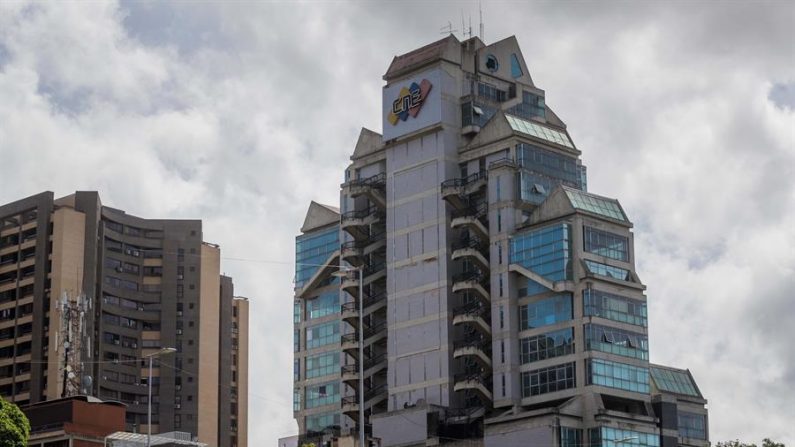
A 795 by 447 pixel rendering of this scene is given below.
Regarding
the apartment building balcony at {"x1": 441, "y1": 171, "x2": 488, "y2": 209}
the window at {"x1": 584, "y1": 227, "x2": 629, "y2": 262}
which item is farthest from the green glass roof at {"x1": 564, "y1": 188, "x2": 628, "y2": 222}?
the apartment building balcony at {"x1": 441, "y1": 171, "x2": 488, "y2": 209}

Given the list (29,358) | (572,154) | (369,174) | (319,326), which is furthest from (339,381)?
(29,358)

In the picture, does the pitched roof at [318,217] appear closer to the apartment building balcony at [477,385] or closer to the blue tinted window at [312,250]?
the blue tinted window at [312,250]

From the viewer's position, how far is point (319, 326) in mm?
158500

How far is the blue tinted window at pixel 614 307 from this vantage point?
426 ft

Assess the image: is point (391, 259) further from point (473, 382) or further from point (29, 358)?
point (29, 358)

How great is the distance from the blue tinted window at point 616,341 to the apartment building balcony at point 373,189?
96.2 ft

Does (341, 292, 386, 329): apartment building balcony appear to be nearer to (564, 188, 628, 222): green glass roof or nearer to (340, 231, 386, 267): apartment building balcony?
(340, 231, 386, 267): apartment building balcony

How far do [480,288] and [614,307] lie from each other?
12.4 m

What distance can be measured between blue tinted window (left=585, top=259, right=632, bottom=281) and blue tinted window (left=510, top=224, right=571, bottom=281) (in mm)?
1985

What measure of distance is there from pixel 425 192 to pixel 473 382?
2007 cm

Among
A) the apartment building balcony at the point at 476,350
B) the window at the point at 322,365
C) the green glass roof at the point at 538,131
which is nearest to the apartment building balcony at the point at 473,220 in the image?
the green glass roof at the point at 538,131

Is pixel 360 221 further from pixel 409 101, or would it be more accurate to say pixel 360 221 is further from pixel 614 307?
pixel 614 307

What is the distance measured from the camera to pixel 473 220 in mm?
138375

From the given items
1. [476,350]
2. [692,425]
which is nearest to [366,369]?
[476,350]
